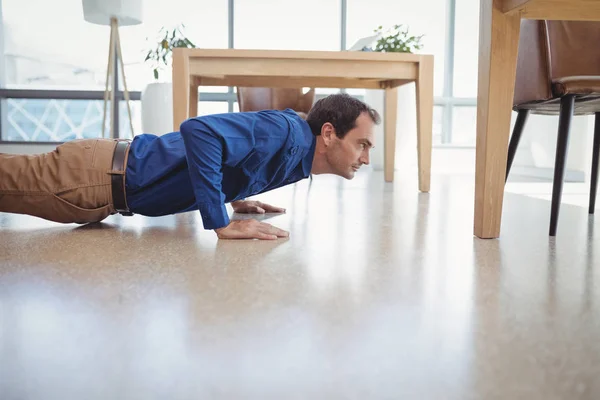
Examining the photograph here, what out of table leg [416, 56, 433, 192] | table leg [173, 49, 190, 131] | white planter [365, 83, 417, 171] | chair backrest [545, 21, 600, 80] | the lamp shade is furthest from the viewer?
white planter [365, 83, 417, 171]

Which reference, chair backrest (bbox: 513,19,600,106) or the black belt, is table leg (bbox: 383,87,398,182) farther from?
the black belt

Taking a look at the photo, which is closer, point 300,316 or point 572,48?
point 300,316

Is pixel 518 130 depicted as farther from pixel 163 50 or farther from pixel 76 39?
pixel 76 39

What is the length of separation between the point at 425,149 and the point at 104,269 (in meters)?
1.98

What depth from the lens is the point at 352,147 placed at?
1.47 meters

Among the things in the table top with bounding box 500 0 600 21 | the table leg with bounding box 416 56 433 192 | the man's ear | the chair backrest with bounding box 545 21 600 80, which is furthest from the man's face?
the table leg with bounding box 416 56 433 192

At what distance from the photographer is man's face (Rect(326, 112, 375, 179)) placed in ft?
4.82

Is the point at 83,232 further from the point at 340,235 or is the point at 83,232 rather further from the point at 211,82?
the point at 211,82

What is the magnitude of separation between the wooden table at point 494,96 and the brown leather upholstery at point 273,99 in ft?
6.68

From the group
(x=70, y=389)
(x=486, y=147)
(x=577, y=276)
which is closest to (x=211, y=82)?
(x=486, y=147)

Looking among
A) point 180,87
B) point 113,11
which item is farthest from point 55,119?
point 180,87

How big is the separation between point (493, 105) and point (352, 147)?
37 centimetres

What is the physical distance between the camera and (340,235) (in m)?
1.44

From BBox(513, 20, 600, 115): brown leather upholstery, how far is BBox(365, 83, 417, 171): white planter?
246cm
